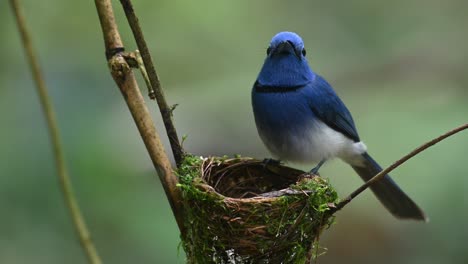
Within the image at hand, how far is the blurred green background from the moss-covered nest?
470 millimetres

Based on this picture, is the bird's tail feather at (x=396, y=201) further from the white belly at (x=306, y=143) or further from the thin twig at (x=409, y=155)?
the thin twig at (x=409, y=155)

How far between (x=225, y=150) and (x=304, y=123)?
213 cm

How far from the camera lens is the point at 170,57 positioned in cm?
669

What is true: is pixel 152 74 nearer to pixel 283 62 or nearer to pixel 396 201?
pixel 283 62

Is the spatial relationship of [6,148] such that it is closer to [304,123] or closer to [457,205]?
[304,123]

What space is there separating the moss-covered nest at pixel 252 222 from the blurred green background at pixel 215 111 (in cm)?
47

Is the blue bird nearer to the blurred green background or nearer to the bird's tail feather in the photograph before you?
the bird's tail feather

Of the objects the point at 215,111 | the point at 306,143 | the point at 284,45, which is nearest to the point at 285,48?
the point at 284,45

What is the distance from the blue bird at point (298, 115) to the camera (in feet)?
13.6

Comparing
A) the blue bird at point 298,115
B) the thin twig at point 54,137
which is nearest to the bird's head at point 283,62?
the blue bird at point 298,115

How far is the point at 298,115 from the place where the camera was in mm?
4172

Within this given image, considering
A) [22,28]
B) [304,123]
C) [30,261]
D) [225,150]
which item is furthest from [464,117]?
[22,28]

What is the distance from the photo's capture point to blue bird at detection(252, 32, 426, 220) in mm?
4148

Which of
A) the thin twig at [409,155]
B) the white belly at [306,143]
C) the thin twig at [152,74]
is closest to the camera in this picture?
the thin twig at [152,74]
